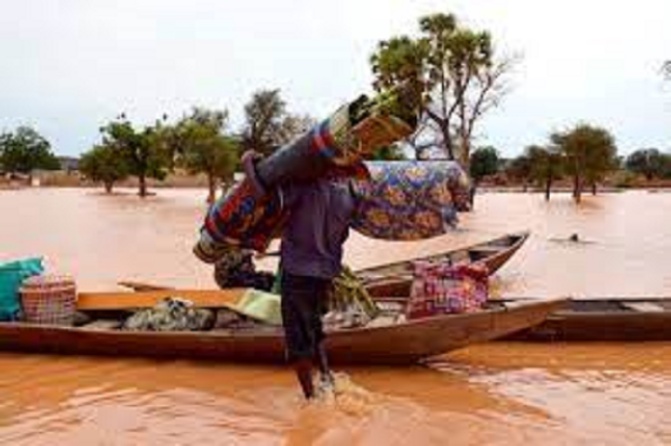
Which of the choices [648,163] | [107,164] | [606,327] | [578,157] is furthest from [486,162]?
[606,327]

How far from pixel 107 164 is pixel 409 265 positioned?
41.9 meters

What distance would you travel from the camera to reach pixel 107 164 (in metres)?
49.3

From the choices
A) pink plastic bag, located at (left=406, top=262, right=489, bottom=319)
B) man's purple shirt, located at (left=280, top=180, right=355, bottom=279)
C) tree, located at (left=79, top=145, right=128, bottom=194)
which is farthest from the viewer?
tree, located at (left=79, top=145, right=128, bottom=194)

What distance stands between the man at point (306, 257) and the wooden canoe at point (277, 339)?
88 centimetres

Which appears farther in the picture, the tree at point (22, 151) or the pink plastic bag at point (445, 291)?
the tree at point (22, 151)

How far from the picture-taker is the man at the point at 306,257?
191 inches

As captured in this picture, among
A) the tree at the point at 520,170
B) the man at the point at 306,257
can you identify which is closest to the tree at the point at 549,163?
the tree at the point at 520,170

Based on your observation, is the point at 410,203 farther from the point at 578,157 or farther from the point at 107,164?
the point at 107,164

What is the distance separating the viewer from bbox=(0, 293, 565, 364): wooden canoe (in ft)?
18.3

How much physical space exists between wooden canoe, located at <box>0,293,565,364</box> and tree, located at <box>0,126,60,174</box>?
69.6m

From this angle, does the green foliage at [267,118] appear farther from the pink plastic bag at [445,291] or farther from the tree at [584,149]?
the pink plastic bag at [445,291]

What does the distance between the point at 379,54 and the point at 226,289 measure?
24.9 m

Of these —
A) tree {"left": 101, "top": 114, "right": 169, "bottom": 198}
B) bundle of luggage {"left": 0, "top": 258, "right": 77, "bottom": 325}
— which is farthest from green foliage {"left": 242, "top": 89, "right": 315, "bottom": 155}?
bundle of luggage {"left": 0, "top": 258, "right": 77, "bottom": 325}

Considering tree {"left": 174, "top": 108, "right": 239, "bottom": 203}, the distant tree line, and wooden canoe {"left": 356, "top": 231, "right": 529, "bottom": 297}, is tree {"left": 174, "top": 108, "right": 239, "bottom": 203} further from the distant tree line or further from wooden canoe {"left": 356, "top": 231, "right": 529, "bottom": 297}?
wooden canoe {"left": 356, "top": 231, "right": 529, "bottom": 297}
